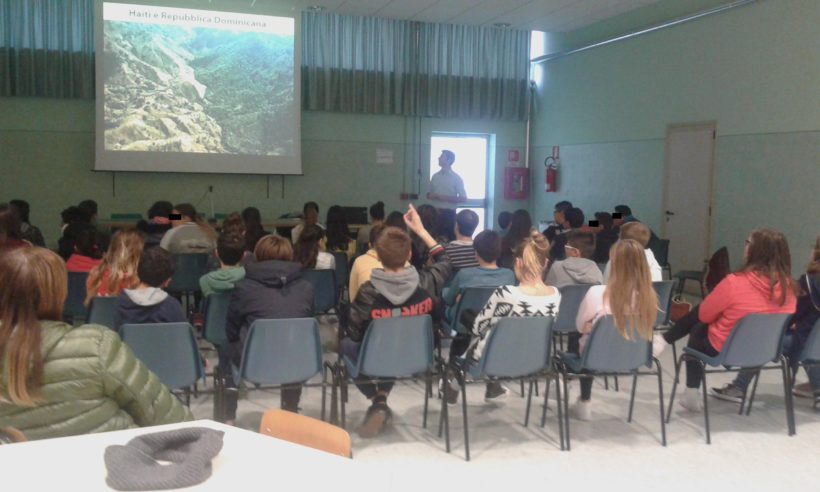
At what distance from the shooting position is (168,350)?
11.1 feet

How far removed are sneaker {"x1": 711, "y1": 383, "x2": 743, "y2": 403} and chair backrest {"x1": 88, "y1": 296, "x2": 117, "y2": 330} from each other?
365cm

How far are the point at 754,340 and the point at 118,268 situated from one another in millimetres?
3518

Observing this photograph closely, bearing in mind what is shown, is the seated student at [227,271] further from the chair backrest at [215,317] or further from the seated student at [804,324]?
the seated student at [804,324]

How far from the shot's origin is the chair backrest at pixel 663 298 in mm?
4992

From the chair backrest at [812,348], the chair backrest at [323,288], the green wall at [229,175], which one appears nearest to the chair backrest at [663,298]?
the chair backrest at [812,348]

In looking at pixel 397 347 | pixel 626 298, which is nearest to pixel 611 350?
pixel 626 298

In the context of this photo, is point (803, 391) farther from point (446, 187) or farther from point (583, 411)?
point (446, 187)

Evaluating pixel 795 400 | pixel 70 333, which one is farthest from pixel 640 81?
pixel 70 333

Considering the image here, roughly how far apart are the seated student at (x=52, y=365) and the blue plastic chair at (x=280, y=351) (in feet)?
4.29

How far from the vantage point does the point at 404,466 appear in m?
3.52

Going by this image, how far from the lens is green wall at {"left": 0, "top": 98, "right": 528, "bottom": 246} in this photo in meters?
9.27

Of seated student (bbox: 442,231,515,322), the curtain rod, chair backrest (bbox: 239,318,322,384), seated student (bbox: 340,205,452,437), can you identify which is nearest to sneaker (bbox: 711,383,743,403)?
seated student (bbox: 442,231,515,322)

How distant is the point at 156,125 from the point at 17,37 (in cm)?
190

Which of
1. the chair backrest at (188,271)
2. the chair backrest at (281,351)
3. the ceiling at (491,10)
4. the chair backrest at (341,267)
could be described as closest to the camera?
the chair backrest at (281,351)
